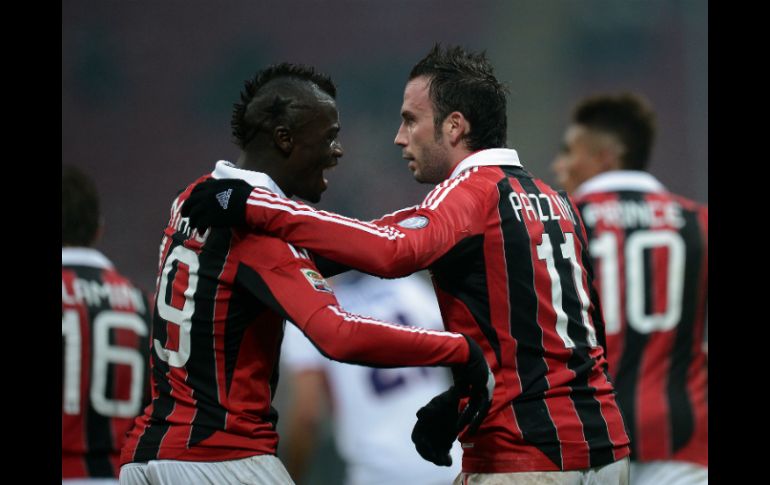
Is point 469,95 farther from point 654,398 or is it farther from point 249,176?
point 654,398

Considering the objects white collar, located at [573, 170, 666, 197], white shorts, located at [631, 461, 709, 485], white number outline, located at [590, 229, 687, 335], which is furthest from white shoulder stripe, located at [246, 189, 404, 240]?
white shorts, located at [631, 461, 709, 485]

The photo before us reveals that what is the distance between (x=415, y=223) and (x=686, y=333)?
243 cm

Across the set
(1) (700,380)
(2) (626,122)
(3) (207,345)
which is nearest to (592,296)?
(3) (207,345)

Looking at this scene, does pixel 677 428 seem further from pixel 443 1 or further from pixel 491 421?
pixel 443 1

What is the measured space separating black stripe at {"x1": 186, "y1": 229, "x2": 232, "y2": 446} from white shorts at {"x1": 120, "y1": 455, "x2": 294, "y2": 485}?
9cm

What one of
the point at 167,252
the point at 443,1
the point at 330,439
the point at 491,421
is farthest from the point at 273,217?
the point at 443,1

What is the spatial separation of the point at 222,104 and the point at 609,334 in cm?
414

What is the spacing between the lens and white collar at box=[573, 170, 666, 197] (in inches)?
188

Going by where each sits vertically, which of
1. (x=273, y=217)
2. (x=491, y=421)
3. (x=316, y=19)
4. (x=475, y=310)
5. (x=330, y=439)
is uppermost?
(x=316, y=19)

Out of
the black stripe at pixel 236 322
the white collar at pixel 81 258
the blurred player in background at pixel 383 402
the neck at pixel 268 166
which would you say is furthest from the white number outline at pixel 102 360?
the black stripe at pixel 236 322

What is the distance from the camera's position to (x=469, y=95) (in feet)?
9.86

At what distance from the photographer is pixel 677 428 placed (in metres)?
4.57

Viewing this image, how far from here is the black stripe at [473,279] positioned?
269cm

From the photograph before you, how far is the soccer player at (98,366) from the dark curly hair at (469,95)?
2.39 metres
